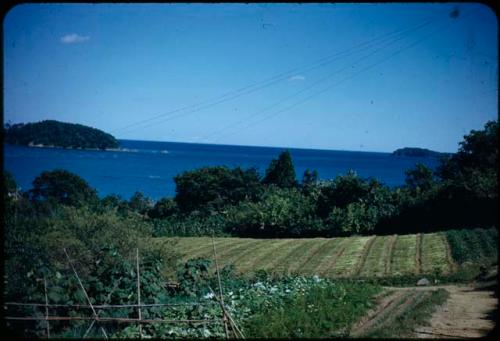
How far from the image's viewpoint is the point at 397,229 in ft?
109

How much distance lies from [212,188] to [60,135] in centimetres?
2843

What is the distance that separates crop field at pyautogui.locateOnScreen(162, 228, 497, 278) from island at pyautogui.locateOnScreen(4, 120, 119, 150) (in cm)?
1809

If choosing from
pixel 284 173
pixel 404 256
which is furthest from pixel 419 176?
pixel 404 256

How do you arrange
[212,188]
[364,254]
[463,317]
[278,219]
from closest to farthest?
[463,317], [364,254], [278,219], [212,188]

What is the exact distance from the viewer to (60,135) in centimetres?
6262

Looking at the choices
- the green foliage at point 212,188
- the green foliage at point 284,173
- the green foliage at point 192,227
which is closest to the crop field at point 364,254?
the green foliage at point 192,227

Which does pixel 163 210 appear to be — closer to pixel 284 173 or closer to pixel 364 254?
pixel 284 173

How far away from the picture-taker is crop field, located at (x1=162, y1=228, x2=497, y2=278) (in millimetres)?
19234

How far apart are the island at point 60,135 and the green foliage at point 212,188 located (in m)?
17.2

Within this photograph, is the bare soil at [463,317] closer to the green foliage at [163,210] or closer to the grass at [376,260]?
the grass at [376,260]

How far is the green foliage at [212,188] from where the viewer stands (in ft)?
165

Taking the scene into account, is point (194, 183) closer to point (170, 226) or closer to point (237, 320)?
point (170, 226)

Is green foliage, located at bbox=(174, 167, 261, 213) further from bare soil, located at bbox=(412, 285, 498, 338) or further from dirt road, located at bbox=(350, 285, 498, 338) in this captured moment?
bare soil, located at bbox=(412, 285, 498, 338)

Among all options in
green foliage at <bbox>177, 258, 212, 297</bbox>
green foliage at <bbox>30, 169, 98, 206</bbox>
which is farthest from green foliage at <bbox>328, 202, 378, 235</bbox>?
green foliage at <bbox>30, 169, 98, 206</bbox>
